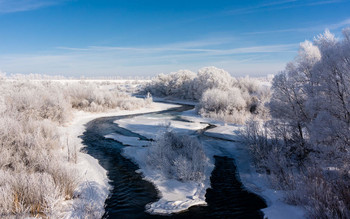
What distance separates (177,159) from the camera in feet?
29.2

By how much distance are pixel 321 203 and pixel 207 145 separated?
27.2 ft

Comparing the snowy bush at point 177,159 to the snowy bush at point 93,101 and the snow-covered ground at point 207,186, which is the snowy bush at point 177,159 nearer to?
the snow-covered ground at point 207,186

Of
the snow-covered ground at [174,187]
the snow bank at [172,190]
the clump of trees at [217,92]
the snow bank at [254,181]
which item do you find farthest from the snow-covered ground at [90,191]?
the clump of trees at [217,92]

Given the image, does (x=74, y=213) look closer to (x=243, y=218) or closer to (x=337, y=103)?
(x=243, y=218)

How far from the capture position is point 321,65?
249 inches

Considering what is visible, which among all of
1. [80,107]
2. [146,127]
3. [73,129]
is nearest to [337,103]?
[146,127]

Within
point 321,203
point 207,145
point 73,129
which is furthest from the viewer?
point 73,129

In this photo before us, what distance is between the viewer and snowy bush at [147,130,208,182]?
8.17 metres

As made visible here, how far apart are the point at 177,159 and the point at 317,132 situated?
195 inches

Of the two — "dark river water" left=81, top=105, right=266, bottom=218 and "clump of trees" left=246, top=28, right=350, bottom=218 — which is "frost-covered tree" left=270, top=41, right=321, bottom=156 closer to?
"clump of trees" left=246, top=28, right=350, bottom=218

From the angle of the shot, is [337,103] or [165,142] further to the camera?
[165,142]

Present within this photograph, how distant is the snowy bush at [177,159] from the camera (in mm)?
8172

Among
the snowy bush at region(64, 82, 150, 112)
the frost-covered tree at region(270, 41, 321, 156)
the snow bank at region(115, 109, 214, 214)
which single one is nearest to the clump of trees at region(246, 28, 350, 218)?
the frost-covered tree at region(270, 41, 321, 156)

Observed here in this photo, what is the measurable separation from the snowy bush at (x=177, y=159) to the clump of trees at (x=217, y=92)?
10086mm
